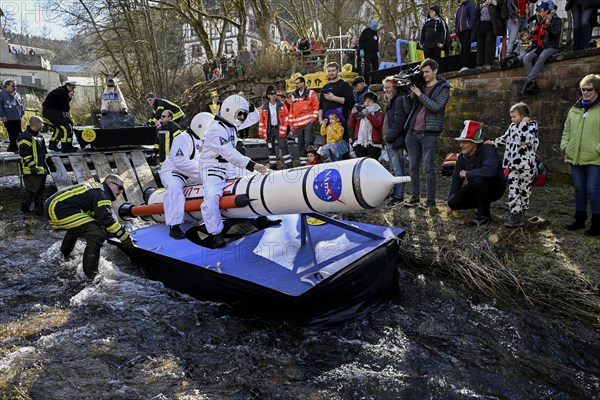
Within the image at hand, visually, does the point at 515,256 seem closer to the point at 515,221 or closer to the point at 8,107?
the point at 515,221

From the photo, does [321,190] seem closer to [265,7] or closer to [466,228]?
[466,228]

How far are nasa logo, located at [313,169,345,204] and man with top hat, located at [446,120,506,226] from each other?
7.19ft

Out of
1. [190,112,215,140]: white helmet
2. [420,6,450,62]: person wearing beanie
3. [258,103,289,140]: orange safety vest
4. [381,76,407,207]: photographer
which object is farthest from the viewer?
[258,103,289,140]: orange safety vest

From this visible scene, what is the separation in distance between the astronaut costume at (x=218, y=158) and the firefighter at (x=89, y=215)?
1.09 m

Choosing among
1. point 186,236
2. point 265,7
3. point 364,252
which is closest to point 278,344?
point 364,252

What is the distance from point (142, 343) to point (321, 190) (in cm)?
211

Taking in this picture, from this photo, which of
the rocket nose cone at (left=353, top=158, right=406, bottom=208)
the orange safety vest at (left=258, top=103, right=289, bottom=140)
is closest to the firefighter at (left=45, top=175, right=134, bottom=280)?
the rocket nose cone at (left=353, top=158, right=406, bottom=208)

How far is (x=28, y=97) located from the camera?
97.6 ft

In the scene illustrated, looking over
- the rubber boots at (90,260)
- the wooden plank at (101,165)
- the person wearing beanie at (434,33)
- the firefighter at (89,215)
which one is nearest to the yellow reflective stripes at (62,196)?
the firefighter at (89,215)

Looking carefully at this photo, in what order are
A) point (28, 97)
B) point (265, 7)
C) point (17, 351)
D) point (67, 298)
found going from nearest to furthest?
1. point (17, 351)
2. point (67, 298)
3. point (265, 7)
4. point (28, 97)

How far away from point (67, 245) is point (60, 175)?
3363mm

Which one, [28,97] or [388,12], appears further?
[28,97]

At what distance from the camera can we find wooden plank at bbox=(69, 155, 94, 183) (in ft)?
31.1

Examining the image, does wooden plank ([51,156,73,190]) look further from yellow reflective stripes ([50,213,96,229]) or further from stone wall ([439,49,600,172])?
stone wall ([439,49,600,172])
